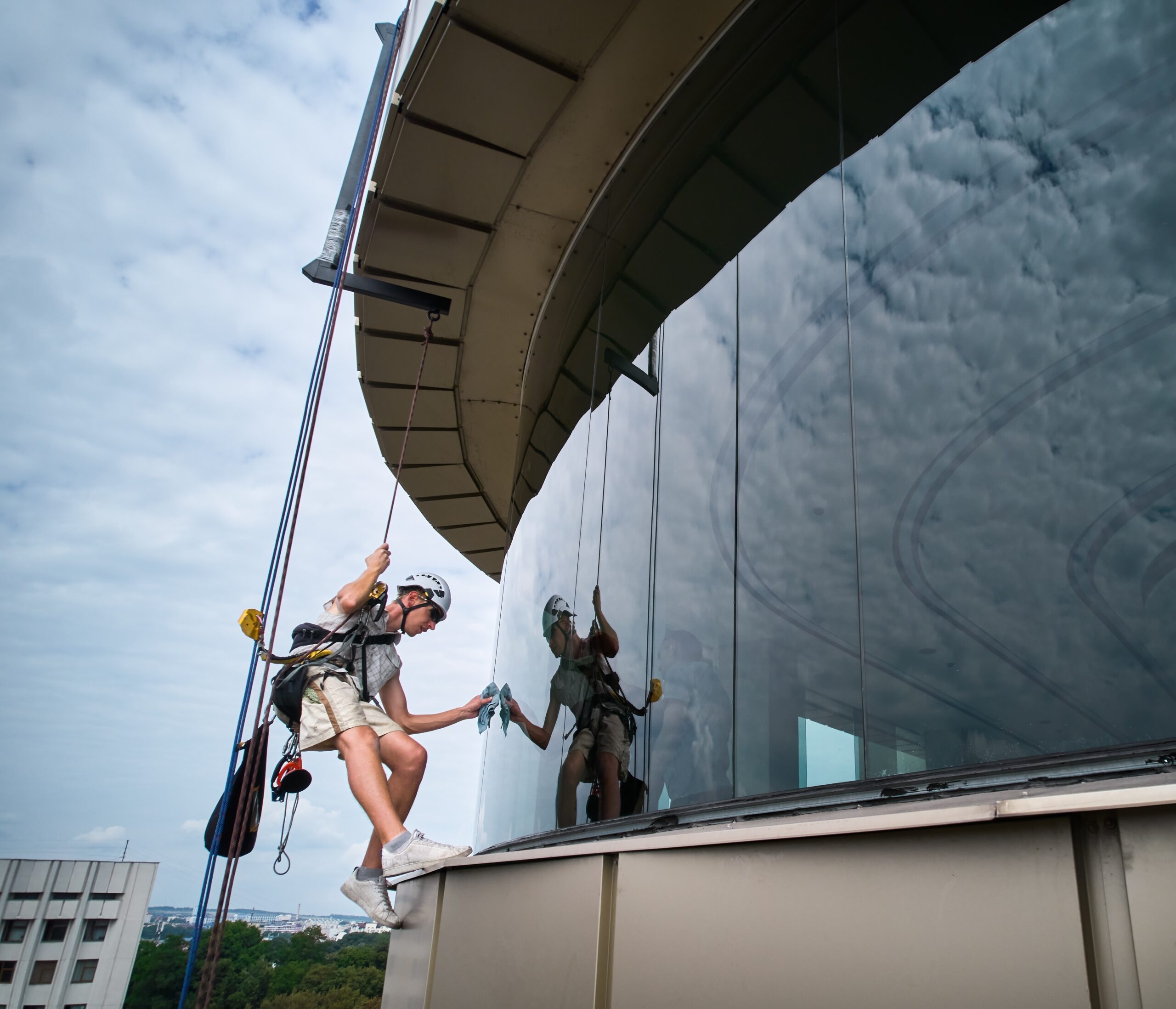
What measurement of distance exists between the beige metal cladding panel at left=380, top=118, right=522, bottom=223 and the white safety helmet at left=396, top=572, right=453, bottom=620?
253cm

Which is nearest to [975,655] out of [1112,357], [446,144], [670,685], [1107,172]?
[1112,357]

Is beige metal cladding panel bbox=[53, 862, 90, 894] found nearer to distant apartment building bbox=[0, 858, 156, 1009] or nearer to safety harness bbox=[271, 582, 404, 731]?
distant apartment building bbox=[0, 858, 156, 1009]

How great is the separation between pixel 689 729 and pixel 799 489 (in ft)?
3.24

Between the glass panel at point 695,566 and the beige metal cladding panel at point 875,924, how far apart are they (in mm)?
645

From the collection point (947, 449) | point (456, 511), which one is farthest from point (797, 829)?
point (456, 511)

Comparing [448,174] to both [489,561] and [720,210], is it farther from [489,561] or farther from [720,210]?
[489,561]

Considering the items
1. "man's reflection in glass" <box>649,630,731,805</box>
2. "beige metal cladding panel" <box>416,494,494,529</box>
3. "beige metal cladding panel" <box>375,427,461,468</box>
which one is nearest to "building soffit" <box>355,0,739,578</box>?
"beige metal cladding panel" <box>375,427,461,468</box>

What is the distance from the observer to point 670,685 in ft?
10.1

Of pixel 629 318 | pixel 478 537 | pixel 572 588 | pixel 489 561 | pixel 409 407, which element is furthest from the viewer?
pixel 489 561

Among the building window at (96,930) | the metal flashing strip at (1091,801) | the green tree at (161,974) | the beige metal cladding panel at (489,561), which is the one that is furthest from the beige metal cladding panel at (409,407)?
the building window at (96,930)

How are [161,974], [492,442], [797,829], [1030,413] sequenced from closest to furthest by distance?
[797,829], [1030,413], [492,442], [161,974]

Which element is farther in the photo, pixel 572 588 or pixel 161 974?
pixel 161 974

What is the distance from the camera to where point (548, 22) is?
175 inches

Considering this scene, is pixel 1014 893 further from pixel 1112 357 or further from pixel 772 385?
pixel 772 385
